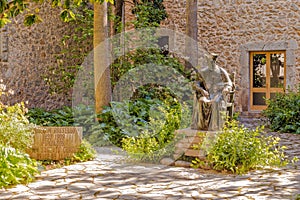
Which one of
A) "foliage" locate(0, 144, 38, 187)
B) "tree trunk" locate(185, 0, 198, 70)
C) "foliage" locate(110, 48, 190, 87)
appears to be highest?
"tree trunk" locate(185, 0, 198, 70)

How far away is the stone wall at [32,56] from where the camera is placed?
11172 millimetres

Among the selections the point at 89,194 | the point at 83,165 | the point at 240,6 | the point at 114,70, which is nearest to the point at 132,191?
the point at 89,194

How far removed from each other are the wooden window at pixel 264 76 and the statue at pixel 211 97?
6.16 metres

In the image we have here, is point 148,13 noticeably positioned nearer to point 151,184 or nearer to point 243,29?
point 243,29

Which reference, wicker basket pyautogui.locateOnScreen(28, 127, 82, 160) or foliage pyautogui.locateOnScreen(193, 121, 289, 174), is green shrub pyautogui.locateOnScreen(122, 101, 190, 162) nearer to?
foliage pyautogui.locateOnScreen(193, 121, 289, 174)

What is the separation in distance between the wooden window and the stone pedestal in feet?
21.4

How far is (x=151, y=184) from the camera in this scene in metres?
5.05

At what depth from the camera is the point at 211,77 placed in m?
6.48

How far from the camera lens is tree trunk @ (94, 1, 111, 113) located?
834cm

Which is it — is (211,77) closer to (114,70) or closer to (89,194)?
(89,194)

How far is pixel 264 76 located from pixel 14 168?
30.0 ft

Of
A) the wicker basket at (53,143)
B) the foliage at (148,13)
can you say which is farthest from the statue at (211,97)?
the foliage at (148,13)

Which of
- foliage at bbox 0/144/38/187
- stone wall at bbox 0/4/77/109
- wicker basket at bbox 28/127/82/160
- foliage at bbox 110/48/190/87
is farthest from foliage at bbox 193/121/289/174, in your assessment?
stone wall at bbox 0/4/77/109

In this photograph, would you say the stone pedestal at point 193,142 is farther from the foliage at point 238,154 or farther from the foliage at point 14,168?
the foliage at point 14,168
